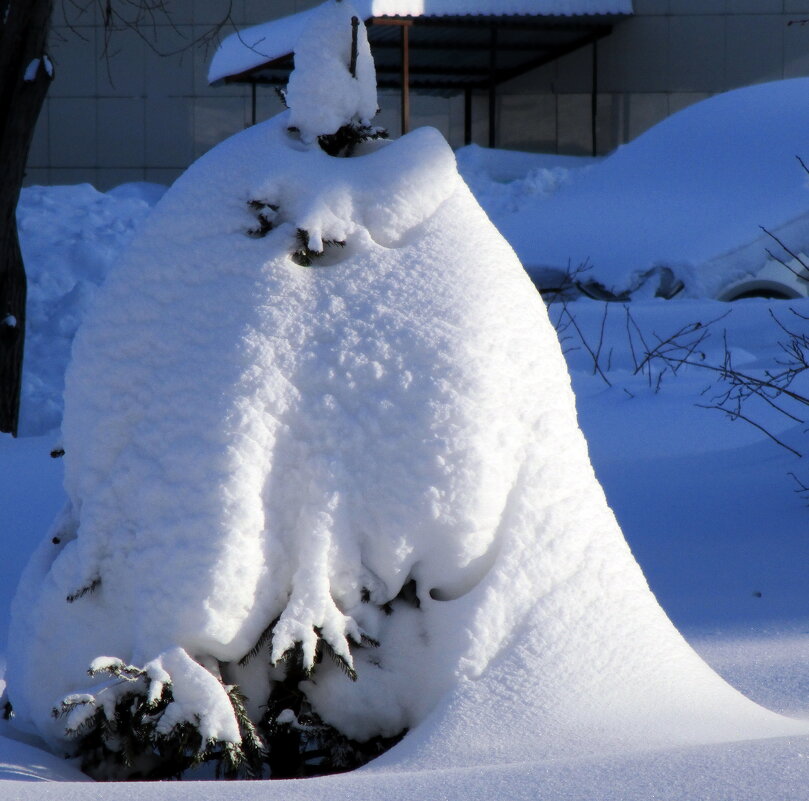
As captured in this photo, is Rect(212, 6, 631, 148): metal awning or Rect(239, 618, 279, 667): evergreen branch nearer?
Rect(239, 618, 279, 667): evergreen branch

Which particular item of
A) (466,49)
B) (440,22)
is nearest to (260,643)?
(440,22)

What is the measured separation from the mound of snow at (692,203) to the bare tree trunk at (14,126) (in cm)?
395

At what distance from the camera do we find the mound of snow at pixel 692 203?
897cm

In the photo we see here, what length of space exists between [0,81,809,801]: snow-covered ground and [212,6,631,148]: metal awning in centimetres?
676

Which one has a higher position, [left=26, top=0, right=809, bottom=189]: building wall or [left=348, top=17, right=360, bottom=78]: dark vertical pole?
[left=348, top=17, right=360, bottom=78]: dark vertical pole

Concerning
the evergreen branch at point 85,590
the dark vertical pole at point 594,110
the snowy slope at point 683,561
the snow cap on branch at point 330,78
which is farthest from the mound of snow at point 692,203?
the dark vertical pole at point 594,110

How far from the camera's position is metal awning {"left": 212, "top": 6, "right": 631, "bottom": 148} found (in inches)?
642

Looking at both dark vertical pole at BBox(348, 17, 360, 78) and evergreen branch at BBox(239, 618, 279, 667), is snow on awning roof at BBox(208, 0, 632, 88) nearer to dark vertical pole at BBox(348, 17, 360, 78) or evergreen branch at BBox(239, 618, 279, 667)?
dark vertical pole at BBox(348, 17, 360, 78)

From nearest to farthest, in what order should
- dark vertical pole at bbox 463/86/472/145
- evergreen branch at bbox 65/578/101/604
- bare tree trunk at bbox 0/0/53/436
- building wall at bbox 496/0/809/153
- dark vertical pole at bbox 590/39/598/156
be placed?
evergreen branch at bbox 65/578/101/604 < bare tree trunk at bbox 0/0/53/436 < dark vertical pole at bbox 590/39/598/156 < building wall at bbox 496/0/809/153 < dark vertical pole at bbox 463/86/472/145

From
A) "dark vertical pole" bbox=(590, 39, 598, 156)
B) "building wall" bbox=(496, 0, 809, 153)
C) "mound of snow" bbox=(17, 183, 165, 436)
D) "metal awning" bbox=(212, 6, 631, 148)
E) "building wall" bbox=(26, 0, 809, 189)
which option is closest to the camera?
"mound of snow" bbox=(17, 183, 165, 436)

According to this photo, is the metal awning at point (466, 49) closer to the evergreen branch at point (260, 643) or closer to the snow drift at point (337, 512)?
the snow drift at point (337, 512)

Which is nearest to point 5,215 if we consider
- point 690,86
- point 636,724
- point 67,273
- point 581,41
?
point 67,273

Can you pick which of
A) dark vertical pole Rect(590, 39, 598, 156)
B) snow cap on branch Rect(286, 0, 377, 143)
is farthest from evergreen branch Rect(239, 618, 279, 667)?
dark vertical pole Rect(590, 39, 598, 156)

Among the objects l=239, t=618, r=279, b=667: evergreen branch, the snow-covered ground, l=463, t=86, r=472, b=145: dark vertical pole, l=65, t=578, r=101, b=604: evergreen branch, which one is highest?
l=65, t=578, r=101, b=604: evergreen branch
